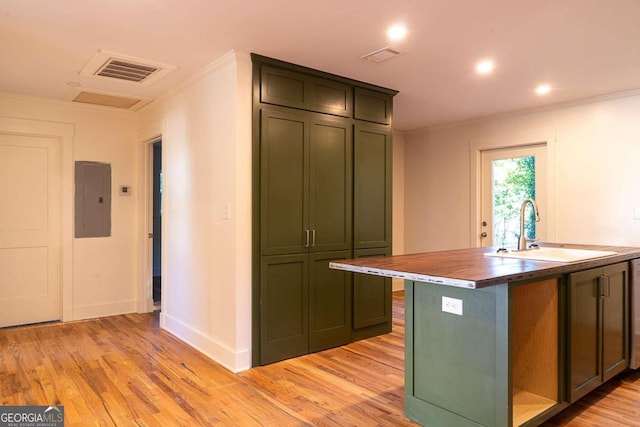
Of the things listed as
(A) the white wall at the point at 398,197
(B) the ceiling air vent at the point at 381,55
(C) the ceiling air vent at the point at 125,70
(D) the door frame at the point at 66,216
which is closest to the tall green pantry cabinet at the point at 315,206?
(B) the ceiling air vent at the point at 381,55

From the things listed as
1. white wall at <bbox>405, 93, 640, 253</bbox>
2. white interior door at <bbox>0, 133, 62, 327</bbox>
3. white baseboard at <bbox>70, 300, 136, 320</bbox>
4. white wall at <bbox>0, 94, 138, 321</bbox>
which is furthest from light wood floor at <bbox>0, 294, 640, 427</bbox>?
white wall at <bbox>405, 93, 640, 253</bbox>

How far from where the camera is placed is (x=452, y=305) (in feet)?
7.00

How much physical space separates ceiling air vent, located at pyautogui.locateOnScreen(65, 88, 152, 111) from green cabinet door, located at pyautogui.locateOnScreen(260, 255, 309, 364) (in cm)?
248

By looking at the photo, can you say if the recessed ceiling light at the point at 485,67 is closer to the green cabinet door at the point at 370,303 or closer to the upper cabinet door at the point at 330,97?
the upper cabinet door at the point at 330,97

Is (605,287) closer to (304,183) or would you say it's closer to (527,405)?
(527,405)

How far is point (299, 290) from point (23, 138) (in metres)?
3.41

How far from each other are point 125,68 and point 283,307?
237 centimetres

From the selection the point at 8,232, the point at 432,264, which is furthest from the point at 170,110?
the point at 432,264

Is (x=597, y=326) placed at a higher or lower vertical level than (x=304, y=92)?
lower

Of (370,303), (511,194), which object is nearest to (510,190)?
(511,194)

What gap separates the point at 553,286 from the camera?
2.32 m

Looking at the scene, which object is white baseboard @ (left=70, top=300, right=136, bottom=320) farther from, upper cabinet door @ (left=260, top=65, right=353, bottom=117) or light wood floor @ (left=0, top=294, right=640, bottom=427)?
upper cabinet door @ (left=260, top=65, right=353, bottom=117)

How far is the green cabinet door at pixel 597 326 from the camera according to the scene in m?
2.38

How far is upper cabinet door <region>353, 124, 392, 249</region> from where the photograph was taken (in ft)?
12.7
